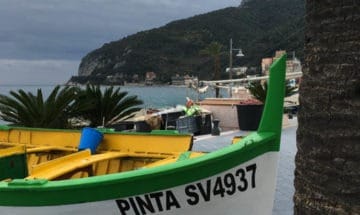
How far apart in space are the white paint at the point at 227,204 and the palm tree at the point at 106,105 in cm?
1320

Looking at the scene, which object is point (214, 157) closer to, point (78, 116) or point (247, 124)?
point (78, 116)

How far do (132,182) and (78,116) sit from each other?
13.4m

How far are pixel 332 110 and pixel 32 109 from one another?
13794 millimetres

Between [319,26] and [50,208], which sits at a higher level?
[319,26]

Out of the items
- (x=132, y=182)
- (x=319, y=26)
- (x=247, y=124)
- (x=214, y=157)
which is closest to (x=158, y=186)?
(x=132, y=182)

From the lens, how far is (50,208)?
4.46 metres

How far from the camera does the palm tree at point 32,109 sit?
15.6 metres

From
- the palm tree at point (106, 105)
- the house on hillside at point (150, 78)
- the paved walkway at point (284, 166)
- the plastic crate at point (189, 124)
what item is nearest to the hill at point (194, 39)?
the house on hillside at point (150, 78)

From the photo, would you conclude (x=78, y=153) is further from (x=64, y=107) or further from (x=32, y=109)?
(x=64, y=107)

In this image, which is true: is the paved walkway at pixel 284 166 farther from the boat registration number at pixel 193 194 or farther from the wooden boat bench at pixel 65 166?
the boat registration number at pixel 193 194

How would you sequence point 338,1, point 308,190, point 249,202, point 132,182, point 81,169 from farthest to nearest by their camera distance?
point 81,169 → point 249,202 → point 132,182 → point 308,190 → point 338,1

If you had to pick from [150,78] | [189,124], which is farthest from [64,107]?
[150,78]

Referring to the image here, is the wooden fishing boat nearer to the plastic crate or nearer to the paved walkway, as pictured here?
the paved walkway

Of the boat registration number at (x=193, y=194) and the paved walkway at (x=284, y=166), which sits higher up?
the boat registration number at (x=193, y=194)
